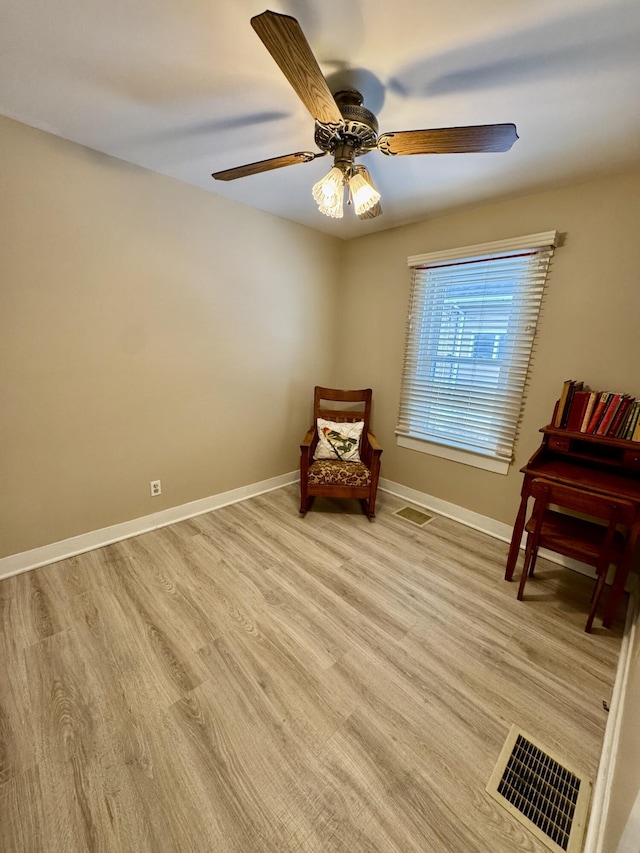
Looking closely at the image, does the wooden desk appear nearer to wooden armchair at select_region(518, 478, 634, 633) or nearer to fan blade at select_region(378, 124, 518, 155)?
wooden armchair at select_region(518, 478, 634, 633)

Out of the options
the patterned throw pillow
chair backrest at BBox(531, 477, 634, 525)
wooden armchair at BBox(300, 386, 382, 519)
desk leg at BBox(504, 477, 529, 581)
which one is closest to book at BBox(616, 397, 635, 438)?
chair backrest at BBox(531, 477, 634, 525)

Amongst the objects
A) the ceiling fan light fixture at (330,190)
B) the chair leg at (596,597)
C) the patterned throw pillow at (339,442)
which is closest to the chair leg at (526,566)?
the chair leg at (596,597)

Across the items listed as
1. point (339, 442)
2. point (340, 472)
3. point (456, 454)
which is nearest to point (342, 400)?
point (339, 442)

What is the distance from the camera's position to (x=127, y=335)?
84.1 inches

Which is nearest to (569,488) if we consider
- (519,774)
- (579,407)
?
(579,407)

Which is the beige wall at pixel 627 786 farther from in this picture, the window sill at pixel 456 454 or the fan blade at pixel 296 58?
the fan blade at pixel 296 58

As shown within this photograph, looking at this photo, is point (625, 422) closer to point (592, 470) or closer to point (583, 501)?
point (592, 470)

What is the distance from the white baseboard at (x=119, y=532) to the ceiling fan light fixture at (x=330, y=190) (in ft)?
7.46

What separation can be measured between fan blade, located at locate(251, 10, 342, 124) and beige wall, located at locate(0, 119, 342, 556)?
1.48 metres

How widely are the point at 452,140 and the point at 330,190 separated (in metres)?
0.47

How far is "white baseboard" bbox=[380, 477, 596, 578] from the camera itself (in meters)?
2.20

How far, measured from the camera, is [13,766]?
1.08m

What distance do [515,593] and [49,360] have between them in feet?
9.94

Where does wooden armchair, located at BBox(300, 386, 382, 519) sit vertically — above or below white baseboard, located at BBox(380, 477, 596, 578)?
above
